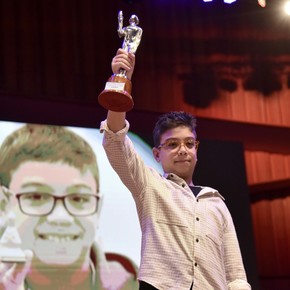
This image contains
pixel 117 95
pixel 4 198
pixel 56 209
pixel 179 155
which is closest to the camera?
pixel 117 95

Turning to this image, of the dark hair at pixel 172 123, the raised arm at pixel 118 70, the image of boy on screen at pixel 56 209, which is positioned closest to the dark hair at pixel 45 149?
the image of boy on screen at pixel 56 209

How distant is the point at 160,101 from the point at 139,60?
319 mm

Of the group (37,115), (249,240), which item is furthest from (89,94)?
(249,240)

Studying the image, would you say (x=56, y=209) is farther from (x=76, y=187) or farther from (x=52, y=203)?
(x=76, y=187)

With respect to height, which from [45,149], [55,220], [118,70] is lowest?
[118,70]

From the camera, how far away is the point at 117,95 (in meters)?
1.48

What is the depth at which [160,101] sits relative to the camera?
4.29 meters

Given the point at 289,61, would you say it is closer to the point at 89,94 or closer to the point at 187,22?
the point at 187,22

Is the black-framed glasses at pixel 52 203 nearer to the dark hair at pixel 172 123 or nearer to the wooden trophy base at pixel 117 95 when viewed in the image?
the dark hair at pixel 172 123

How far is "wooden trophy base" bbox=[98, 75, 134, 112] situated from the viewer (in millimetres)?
1474

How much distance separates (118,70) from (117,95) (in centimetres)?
11

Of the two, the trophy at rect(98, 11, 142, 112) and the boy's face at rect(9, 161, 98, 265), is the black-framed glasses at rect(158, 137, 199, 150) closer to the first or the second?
the trophy at rect(98, 11, 142, 112)

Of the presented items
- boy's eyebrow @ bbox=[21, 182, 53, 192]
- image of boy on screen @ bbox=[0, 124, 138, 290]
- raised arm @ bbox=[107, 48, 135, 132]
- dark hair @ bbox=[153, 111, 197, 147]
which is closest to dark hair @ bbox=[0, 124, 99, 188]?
image of boy on screen @ bbox=[0, 124, 138, 290]

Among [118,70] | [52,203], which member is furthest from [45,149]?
[118,70]
